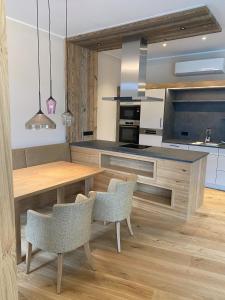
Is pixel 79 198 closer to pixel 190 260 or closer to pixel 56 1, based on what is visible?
pixel 190 260

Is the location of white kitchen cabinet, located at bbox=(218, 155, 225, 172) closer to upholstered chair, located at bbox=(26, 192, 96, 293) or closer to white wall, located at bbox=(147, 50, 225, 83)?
white wall, located at bbox=(147, 50, 225, 83)

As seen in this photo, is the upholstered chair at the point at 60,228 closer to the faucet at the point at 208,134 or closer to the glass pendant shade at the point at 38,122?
the glass pendant shade at the point at 38,122

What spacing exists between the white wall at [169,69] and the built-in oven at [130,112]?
34.0 inches

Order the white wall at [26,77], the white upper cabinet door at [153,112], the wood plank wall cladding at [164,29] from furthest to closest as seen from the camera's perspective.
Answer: the white upper cabinet door at [153,112], the white wall at [26,77], the wood plank wall cladding at [164,29]

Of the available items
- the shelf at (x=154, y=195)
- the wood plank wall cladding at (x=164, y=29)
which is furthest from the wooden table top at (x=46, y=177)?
the wood plank wall cladding at (x=164, y=29)

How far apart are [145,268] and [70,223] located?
0.94 m

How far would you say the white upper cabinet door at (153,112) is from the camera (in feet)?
17.0

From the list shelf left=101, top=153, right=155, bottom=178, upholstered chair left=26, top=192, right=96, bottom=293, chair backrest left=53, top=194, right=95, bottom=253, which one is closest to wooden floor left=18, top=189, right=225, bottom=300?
upholstered chair left=26, top=192, right=96, bottom=293

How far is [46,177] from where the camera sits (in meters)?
2.81

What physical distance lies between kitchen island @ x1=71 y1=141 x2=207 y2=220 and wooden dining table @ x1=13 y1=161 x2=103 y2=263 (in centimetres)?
69

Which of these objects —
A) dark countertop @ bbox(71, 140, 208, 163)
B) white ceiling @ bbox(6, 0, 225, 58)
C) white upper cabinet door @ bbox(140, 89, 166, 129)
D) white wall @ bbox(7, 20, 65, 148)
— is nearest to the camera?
white ceiling @ bbox(6, 0, 225, 58)

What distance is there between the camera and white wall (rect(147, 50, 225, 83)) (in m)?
4.96

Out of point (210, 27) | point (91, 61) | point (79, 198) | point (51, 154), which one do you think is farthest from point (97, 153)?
point (210, 27)

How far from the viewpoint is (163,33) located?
3.61 meters
